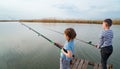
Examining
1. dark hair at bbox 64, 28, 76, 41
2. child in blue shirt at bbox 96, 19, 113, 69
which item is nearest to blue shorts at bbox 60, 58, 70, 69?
dark hair at bbox 64, 28, 76, 41

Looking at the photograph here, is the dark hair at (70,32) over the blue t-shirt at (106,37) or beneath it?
over

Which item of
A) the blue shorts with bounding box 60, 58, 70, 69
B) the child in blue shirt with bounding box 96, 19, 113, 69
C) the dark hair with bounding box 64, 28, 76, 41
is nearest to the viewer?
the dark hair with bounding box 64, 28, 76, 41

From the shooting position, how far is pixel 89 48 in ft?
31.0

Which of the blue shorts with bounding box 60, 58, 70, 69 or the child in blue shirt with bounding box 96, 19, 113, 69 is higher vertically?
the child in blue shirt with bounding box 96, 19, 113, 69

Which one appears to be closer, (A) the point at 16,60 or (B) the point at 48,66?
(B) the point at 48,66

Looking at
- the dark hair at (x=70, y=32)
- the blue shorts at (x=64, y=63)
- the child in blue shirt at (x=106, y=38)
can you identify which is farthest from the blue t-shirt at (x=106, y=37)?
the dark hair at (x=70, y=32)

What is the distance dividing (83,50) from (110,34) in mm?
4610

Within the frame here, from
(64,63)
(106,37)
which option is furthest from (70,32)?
(106,37)

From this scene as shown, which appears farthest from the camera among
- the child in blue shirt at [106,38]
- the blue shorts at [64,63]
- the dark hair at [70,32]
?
the child in blue shirt at [106,38]

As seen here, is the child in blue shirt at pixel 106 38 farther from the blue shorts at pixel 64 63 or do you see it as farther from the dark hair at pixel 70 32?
the dark hair at pixel 70 32

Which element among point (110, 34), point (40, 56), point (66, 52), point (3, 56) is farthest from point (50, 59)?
point (66, 52)

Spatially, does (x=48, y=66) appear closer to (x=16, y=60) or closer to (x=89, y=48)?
(x=16, y=60)

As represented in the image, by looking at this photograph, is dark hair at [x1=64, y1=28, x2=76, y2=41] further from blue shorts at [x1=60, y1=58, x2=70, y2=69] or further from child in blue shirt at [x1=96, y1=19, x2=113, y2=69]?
child in blue shirt at [x1=96, y1=19, x2=113, y2=69]

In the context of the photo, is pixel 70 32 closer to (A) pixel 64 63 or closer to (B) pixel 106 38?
(A) pixel 64 63
